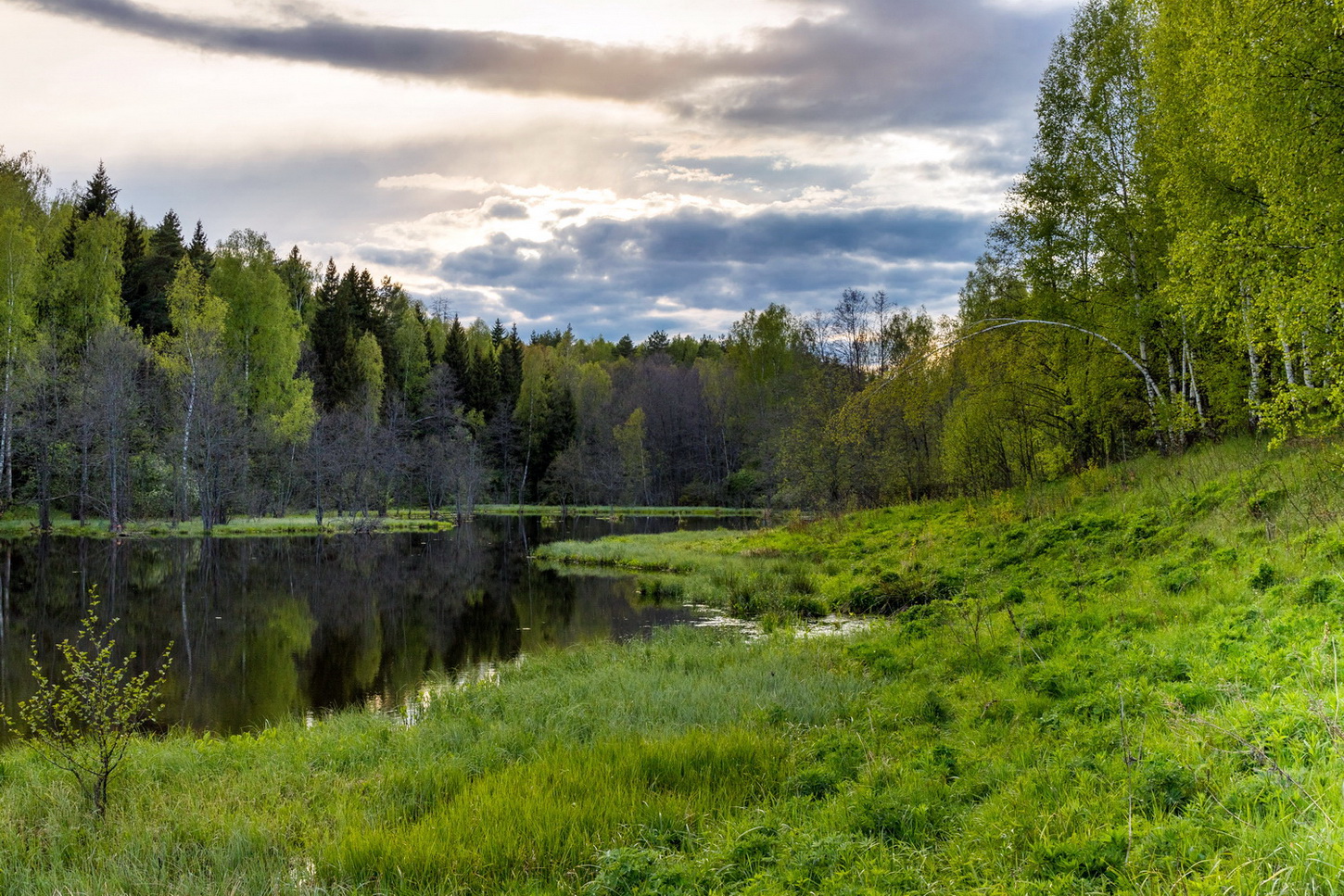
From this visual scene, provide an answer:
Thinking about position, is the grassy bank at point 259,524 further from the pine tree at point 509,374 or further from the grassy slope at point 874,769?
the grassy slope at point 874,769

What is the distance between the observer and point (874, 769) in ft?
20.9

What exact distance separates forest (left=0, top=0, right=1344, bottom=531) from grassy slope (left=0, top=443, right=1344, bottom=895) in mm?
3855

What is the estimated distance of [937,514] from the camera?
954 inches

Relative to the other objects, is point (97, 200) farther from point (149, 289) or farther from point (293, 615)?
point (293, 615)

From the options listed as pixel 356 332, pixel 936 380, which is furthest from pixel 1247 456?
pixel 356 332

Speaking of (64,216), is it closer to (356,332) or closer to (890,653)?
(356,332)

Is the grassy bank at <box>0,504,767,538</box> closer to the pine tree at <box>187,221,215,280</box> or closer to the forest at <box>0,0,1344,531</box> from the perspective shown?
the forest at <box>0,0,1344,531</box>

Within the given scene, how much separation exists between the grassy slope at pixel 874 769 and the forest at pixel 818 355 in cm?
386

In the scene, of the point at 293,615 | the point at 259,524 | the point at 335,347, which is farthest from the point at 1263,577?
the point at 335,347

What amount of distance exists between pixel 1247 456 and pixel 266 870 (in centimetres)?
1646

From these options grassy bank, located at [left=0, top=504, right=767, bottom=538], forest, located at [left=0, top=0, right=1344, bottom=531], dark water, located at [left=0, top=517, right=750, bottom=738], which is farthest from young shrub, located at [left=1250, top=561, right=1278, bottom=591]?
grassy bank, located at [left=0, top=504, right=767, bottom=538]

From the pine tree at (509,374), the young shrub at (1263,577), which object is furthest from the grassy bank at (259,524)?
the young shrub at (1263,577)

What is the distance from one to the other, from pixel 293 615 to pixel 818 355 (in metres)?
50.6

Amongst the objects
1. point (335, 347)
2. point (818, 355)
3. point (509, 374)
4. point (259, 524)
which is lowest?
point (259, 524)
